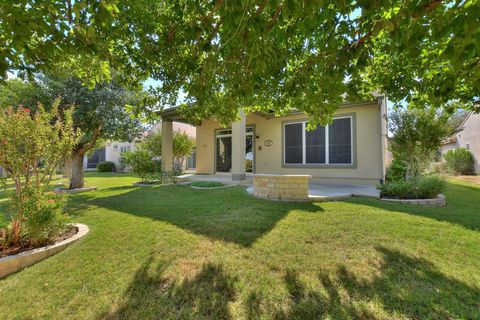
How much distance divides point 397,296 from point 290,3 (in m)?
3.26

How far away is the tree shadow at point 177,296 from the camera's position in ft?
7.40

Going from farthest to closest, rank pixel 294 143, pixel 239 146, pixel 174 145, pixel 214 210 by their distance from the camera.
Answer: pixel 174 145 → pixel 294 143 → pixel 239 146 → pixel 214 210

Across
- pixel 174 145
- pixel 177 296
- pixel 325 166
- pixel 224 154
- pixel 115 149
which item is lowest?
pixel 177 296

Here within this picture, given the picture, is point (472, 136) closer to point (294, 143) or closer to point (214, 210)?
point (294, 143)

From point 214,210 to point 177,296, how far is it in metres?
3.31

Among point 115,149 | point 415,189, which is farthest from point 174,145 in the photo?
point 115,149

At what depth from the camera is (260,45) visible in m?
3.14

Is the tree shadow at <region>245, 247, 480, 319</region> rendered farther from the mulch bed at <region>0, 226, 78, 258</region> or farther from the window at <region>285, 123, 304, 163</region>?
the window at <region>285, 123, 304, 163</region>

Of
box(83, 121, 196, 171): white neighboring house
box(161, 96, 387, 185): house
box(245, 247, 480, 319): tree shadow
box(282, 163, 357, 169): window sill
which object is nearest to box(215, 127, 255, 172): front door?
box(161, 96, 387, 185): house

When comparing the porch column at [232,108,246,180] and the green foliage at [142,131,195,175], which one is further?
the green foliage at [142,131,195,175]

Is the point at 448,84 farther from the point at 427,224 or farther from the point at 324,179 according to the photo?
the point at 324,179

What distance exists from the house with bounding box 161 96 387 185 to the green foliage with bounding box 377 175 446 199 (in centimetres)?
210

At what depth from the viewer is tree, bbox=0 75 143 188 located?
29.9ft

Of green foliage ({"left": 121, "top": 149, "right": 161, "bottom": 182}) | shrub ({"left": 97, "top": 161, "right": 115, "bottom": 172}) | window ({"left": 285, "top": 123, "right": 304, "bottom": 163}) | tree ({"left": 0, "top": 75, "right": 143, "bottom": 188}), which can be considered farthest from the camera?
shrub ({"left": 97, "top": 161, "right": 115, "bottom": 172})
